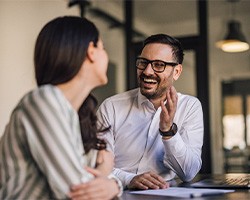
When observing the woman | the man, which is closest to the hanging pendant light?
the man

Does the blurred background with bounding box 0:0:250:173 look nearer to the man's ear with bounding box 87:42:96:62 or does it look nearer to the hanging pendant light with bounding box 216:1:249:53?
the hanging pendant light with bounding box 216:1:249:53

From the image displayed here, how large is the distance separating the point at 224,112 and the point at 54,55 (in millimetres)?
5323

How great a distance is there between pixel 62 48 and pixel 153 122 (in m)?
1.07

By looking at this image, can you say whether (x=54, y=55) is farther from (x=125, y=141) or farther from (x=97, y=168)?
(x=125, y=141)

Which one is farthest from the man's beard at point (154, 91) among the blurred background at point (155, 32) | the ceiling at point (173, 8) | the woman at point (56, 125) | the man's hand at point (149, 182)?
the ceiling at point (173, 8)

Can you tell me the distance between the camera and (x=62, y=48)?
104cm

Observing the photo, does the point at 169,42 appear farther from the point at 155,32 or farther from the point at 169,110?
the point at 155,32

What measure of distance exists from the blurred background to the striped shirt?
3.67m

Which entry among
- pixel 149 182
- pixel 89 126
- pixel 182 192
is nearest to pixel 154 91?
pixel 149 182

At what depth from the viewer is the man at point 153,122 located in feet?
6.30

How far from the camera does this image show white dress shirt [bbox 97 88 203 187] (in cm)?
188

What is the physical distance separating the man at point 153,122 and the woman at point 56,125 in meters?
0.80

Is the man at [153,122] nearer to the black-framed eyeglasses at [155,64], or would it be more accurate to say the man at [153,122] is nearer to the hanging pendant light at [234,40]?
the black-framed eyeglasses at [155,64]

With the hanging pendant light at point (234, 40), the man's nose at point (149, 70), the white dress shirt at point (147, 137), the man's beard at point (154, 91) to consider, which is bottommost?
the white dress shirt at point (147, 137)
